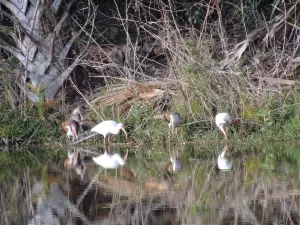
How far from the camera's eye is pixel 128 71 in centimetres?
1575

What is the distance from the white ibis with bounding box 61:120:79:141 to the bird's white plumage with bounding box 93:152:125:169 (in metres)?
1.34

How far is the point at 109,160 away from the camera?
1238 cm

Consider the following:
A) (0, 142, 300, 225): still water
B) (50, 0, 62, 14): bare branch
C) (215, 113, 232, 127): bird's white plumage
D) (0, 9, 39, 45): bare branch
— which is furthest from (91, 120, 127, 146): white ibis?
(50, 0, 62, 14): bare branch

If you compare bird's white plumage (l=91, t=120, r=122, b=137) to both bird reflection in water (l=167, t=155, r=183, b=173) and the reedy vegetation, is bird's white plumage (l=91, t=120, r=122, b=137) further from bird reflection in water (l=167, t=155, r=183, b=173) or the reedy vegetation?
bird reflection in water (l=167, t=155, r=183, b=173)

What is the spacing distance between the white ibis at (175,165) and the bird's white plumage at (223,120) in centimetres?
177

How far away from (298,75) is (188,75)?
2.46 metres

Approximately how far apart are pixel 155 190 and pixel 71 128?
16.6 ft

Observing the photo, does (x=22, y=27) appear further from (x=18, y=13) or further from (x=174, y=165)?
(x=174, y=165)

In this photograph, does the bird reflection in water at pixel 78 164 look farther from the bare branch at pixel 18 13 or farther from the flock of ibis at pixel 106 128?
the bare branch at pixel 18 13

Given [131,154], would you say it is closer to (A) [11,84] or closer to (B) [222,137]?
(B) [222,137]

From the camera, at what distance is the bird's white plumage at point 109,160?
464 inches

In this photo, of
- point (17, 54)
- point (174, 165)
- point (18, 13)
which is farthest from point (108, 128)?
point (18, 13)

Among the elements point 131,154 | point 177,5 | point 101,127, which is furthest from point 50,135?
point 177,5

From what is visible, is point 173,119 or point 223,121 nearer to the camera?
point 223,121
